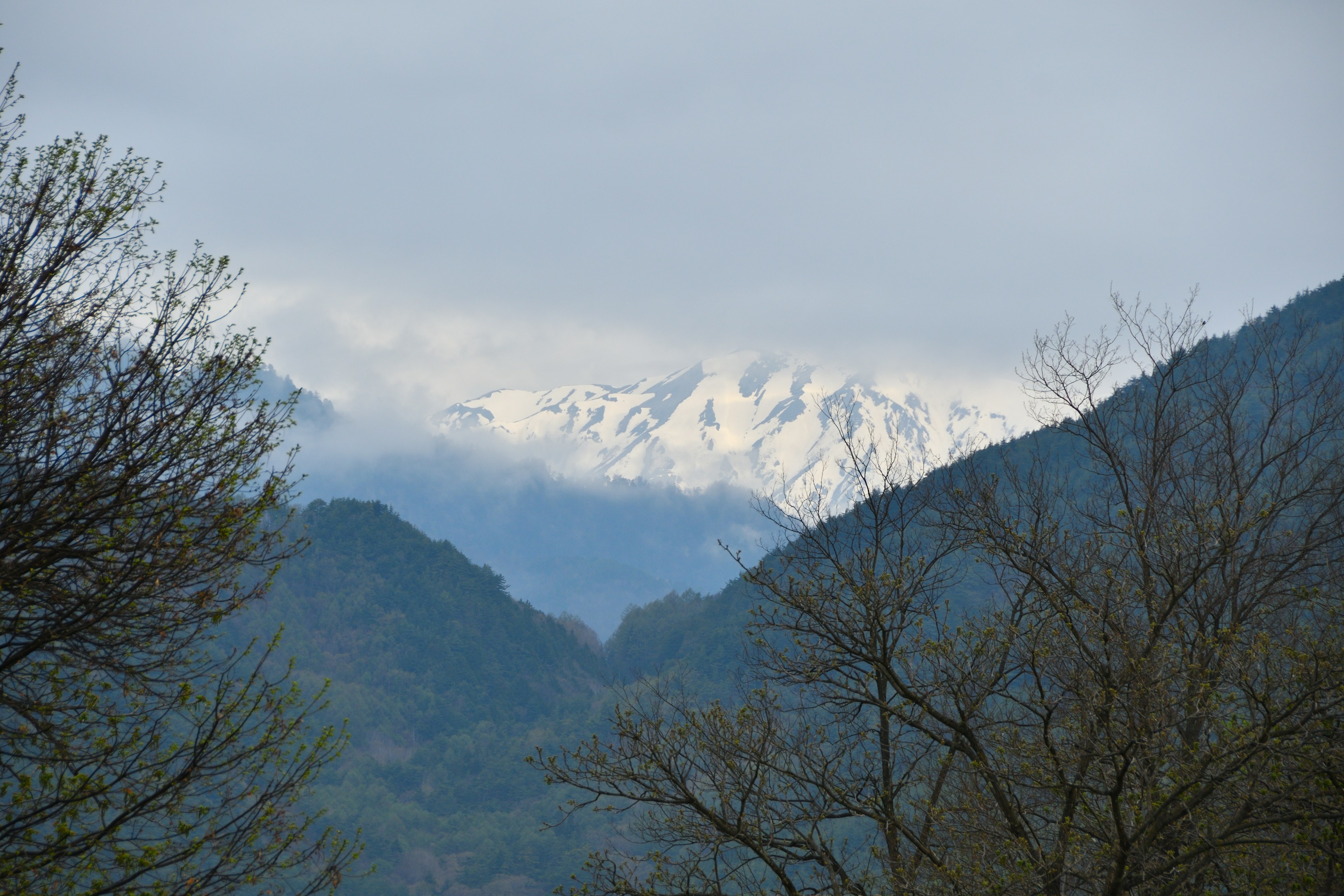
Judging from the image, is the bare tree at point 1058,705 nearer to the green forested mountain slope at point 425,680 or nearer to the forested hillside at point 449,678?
the forested hillside at point 449,678

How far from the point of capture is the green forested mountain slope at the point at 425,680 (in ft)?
401

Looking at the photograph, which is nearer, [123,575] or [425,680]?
[123,575]

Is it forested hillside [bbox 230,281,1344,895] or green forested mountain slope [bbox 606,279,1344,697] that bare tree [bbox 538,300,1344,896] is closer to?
green forested mountain slope [bbox 606,279,1344,697]

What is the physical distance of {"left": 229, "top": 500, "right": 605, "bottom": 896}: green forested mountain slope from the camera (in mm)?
122250

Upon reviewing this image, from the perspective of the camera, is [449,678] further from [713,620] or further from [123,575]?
[123,575]

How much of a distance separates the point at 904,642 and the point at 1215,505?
385 cm

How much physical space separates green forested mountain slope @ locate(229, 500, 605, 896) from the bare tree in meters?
114

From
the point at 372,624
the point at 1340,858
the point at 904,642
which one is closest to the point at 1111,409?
the point at 904,642

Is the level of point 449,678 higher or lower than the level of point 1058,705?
higher

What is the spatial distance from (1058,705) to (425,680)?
163502mm

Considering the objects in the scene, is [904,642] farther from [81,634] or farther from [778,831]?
[81,634]

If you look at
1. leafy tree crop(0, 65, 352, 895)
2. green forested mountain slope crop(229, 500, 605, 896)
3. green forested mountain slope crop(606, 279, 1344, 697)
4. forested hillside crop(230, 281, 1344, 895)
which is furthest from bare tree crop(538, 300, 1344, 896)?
green forested mountain slope crop(229, 500, 605, 896)

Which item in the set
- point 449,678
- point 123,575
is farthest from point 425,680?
point 123,575

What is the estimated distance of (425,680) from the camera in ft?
523
